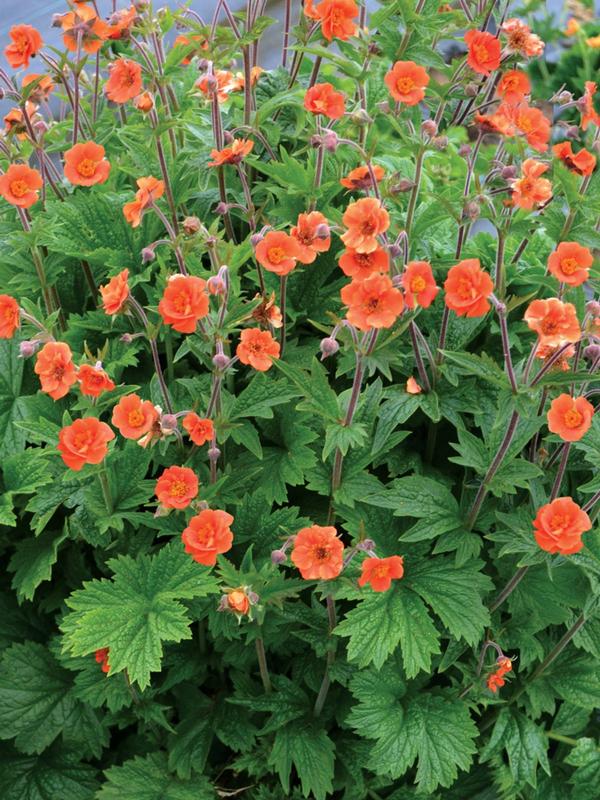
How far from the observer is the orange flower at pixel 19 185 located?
1.86 meters

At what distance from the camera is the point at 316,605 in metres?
1.97

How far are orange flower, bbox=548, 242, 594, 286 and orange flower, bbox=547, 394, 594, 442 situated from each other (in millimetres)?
242

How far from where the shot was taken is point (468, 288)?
1584 mm

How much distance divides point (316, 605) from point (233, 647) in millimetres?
242

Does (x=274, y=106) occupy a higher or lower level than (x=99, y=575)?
higher

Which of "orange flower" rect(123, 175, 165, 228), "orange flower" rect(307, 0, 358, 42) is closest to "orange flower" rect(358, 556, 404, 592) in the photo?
"orange flower" rect(123, 175, 165, 228)

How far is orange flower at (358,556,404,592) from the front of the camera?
5.41ft

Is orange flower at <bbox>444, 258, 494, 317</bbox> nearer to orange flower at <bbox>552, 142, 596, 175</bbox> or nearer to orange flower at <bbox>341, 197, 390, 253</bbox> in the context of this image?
orange flower at <bbox>341, 197, 390, 253</bbox>

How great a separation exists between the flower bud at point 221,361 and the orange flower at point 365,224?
1.11 feet

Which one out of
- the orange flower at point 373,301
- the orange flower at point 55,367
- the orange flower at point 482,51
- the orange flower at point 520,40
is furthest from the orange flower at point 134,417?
the orange flower at point 520,40

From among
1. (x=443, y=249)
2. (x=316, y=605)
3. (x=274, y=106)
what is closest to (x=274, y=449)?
(x=316, y=605)

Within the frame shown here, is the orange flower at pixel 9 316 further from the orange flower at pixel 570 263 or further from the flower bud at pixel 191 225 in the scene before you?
the orange flower at pixel 570 263

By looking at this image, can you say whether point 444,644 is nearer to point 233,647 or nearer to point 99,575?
point 233,647

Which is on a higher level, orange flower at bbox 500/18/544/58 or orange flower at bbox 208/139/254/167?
orange flower at bbox 500/18/544/58
